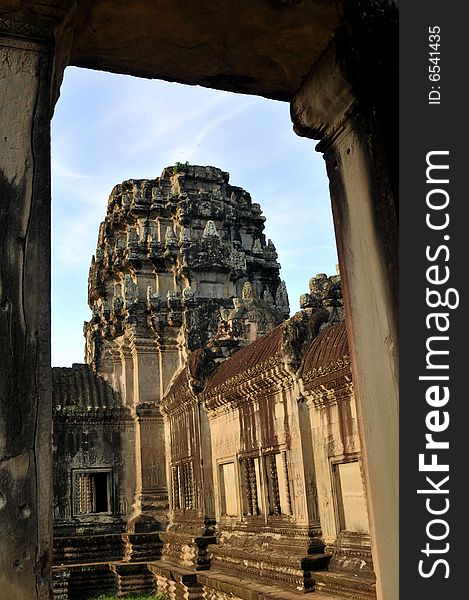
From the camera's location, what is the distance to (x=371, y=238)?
3365mm

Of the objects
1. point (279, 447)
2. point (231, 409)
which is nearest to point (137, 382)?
point (231, 409)

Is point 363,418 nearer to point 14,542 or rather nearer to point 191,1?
point 14,542

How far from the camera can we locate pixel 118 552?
1786 cm

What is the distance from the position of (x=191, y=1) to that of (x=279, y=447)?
8.74 metres

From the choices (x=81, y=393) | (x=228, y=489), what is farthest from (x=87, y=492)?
(x=228, y=489)

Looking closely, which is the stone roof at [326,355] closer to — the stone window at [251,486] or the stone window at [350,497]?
the stone window at [350,497]

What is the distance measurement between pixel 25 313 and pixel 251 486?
1046 centimetres

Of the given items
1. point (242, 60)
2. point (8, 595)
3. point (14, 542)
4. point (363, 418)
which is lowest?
point (8, 595)

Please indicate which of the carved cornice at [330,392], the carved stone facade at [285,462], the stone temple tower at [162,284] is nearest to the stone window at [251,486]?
the carved stone facade at [285,462]

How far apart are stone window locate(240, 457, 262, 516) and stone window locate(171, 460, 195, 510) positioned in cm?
301

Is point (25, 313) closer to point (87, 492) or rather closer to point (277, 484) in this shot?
point (277, 484)

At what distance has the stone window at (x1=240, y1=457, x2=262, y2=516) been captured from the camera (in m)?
11.9

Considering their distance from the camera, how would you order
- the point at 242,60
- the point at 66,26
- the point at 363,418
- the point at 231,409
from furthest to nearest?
the point at 231,409 < the point at 242,60 < the point at 363,418 < the point at 66,26

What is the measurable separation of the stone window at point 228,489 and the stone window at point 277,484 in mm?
1773
